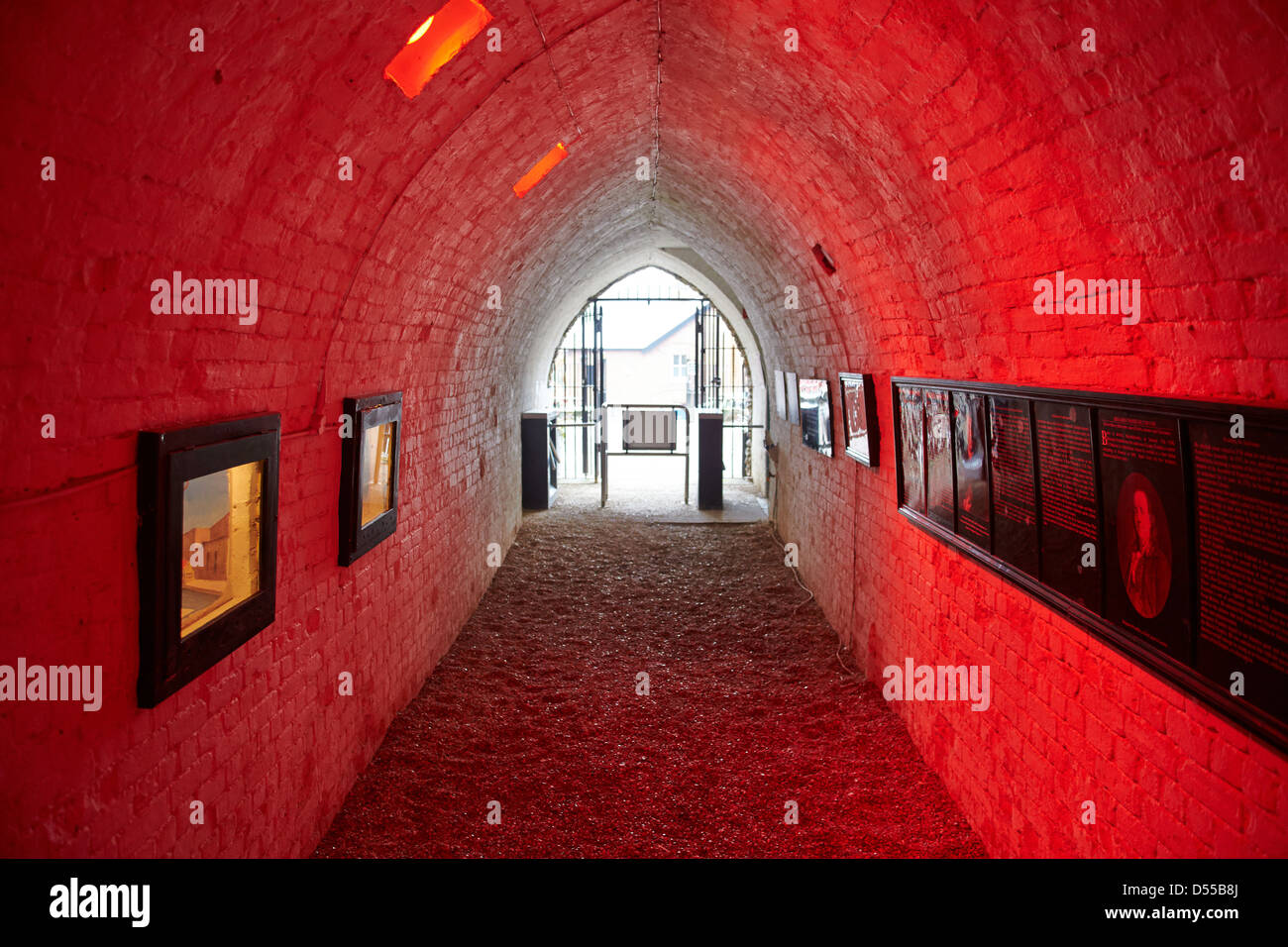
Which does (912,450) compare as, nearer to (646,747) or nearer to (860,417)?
(860,417)

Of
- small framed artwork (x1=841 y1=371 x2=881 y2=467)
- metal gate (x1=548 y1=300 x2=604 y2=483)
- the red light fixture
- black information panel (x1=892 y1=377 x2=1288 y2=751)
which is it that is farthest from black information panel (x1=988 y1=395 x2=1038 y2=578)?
metal gate (x1=548 y1=300 x2=604 y2=483)

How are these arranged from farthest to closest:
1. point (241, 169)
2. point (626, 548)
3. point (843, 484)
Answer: point (626, 548), point (843, 484), point (241, 169)

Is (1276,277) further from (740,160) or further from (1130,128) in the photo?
(740,160)


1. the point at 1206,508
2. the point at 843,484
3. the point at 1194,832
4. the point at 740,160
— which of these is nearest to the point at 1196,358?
the point at 1206,508

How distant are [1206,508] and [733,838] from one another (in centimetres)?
312

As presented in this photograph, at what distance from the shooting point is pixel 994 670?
199 inches

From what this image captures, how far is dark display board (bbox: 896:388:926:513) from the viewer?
607 centimetres

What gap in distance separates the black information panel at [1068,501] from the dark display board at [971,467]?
0.66 metres

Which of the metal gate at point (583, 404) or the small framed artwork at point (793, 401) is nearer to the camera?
the small framed artwork at point (793, 401)

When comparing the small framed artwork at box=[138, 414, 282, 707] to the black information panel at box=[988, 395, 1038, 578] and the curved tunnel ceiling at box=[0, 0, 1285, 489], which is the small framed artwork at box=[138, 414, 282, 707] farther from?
the black information panel at box=[988, 395, 1038, 578]

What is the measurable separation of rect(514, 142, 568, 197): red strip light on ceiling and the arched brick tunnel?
0.14 meters

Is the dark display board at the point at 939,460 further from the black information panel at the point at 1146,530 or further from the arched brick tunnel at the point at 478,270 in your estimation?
the black information panel at the point at 1146,530

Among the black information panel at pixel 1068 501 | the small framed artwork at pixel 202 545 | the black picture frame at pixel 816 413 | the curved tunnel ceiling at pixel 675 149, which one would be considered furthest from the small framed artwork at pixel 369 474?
the black picture frame at pixel 816 413

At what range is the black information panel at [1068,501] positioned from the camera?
12.7 ft
